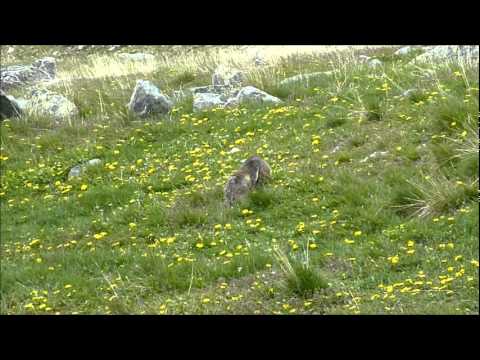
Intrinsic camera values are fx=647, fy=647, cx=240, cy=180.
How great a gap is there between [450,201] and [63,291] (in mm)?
4134

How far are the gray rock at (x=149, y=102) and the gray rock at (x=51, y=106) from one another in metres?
1.57

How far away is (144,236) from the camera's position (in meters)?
7.84

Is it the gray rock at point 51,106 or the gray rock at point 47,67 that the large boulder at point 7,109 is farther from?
the gray rock at point 47,67

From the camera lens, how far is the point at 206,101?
1227cm

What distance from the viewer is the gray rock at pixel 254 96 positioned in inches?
462

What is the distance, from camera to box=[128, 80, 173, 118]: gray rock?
12.2m

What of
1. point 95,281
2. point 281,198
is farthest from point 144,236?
point 281,198

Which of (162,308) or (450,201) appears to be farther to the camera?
(450,201)

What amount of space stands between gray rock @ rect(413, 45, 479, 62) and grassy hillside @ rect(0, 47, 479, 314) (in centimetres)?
74

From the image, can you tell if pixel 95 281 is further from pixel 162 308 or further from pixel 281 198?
pixel 281 198

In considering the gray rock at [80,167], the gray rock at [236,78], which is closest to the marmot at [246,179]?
the gray rock at [80,167]

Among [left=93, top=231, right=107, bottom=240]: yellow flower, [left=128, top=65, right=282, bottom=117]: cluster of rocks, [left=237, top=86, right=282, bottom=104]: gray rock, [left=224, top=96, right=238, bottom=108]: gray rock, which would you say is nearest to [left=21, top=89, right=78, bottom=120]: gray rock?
[left=128, top=65, right=282, bottom=117]: cluster of rocks

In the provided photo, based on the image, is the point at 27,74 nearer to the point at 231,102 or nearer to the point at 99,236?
the point at 231,102

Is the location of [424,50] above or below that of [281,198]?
above
